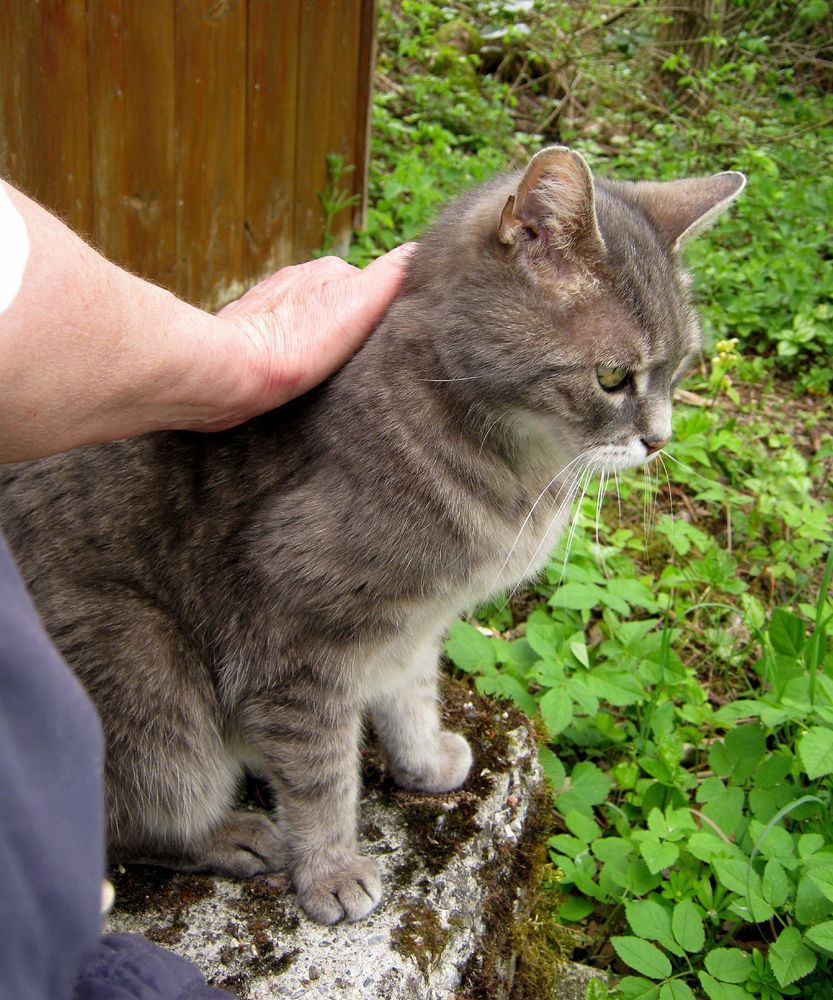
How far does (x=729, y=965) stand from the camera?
1.91 m

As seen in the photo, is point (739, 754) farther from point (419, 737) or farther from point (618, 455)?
point (618, 455)

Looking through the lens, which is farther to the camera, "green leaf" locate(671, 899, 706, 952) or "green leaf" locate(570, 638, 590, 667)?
"green leaf" locate(570, 638, 590, 667)

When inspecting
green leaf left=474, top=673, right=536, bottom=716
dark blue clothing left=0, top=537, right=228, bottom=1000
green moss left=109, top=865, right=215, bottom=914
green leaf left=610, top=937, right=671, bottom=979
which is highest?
dark blue clothing left=0, top=537, right=228, bottom=1000

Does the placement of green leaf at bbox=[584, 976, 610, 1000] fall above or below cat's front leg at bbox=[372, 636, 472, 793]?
below

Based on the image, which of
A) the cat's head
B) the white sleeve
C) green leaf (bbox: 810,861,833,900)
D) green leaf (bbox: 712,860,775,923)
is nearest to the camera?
the white sleeve

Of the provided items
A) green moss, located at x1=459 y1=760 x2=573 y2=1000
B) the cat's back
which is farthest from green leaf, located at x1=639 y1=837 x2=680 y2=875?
the cat's back

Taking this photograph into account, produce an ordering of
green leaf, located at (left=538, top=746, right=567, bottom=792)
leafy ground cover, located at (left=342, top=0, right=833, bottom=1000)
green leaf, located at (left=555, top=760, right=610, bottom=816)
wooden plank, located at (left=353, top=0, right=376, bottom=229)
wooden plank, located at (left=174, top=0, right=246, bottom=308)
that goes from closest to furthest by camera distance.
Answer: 1. leafy ground cover, located at (left=342, top=0, right=833, bottom=1000)
2. green leaf, located at (left=555, top=760, right=610, bottom=816)
3. green leaf, located at (left=538, top=746, right=567, bottom=792)
4. wooden plank, located at (left=174, top=0, right=246, bottom=308)
5. wooden plank, located at (left=353, top=0, right=376, bottom=229)

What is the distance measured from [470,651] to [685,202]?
4.10ft

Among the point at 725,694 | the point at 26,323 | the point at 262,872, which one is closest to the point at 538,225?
the point at 26,323

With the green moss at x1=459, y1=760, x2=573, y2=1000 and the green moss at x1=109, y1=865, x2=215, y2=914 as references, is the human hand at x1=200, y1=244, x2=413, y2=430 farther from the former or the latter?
the green moss at x1=459, y1=760, x2=573, y2=1000

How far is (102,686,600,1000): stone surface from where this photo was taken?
1.76m

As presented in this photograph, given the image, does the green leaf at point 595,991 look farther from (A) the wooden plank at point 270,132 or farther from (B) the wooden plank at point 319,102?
(B) the wooden plank at point 319,102

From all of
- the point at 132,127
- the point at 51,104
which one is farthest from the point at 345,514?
the point at 132,127

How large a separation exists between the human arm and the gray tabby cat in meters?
0.09
